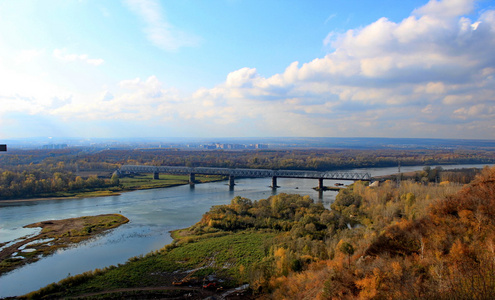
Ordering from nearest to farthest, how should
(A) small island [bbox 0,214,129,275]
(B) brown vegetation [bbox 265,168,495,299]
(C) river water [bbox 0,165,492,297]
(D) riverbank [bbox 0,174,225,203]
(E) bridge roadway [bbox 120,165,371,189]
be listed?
(B) brown vegetation [bbox 265,168,495,299] < (C) river water [bbox 0,165,492,297] < (A) small island [bbox 0,214,129,275] < (D) riverbank [bbox 0,174,225,203] < (E) bridge roadway [bbox 120,165,371,189]

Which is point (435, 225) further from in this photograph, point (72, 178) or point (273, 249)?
point (72, 178)

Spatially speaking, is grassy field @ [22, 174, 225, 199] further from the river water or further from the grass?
the river water

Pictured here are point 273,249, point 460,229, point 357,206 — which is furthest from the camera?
point 357,206

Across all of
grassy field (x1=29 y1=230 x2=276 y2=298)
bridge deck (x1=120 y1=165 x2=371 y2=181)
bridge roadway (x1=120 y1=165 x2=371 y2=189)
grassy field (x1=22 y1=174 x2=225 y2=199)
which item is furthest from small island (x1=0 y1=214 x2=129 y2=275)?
bridge deck (x1=120 y1=165 x2=371 y2=181)

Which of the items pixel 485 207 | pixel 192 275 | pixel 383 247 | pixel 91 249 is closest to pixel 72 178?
pixel 91 249

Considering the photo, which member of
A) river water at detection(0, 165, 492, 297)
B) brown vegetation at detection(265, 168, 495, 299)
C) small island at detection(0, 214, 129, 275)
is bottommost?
river water at detection(0, 165, 492, 297)

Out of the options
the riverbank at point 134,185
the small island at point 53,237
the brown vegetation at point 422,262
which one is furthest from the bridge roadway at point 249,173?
the brown vegetation at point 422,262
